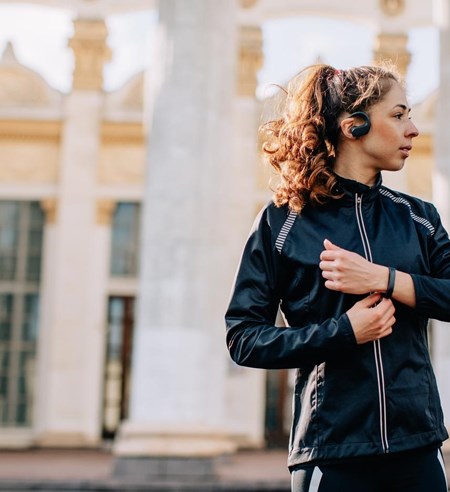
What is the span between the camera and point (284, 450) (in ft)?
61.3

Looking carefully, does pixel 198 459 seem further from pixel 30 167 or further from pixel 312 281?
pixel 30 167

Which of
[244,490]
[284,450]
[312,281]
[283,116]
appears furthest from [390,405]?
[284,450]

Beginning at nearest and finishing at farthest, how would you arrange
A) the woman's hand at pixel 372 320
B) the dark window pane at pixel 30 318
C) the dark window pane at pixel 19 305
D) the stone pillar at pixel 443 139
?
the woman's hand at pixel 372 320 → the stone pillar at pixel 443 139 → the dark window pane at pixel 19 305 → the dark window pane at pixel 30 318

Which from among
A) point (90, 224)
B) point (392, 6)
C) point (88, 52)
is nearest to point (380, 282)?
point (90, 224)

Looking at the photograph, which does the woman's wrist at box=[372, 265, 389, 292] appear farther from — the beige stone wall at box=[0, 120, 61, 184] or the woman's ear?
the beige stone wall at box=[0, 120, 61, 184]

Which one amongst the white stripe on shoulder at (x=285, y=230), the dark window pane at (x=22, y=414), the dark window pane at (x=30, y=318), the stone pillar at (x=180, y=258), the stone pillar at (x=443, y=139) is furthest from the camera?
the dark window pane at (x=30, y=318)

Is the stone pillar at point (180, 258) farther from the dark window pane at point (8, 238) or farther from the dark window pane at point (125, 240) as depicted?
the dark window pane at point (8, 238)

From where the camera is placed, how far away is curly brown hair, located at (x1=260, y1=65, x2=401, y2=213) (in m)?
2.36

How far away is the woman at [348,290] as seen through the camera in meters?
2.19

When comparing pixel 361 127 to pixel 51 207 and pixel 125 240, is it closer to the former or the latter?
pixel 125 240

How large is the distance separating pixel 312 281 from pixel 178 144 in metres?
9.34

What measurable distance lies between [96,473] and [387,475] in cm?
1096

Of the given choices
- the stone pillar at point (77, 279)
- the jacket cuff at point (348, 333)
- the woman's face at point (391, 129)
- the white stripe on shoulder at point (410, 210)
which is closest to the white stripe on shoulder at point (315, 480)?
the jacket cuff at point (348, 333)

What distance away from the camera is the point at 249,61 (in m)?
20.5
